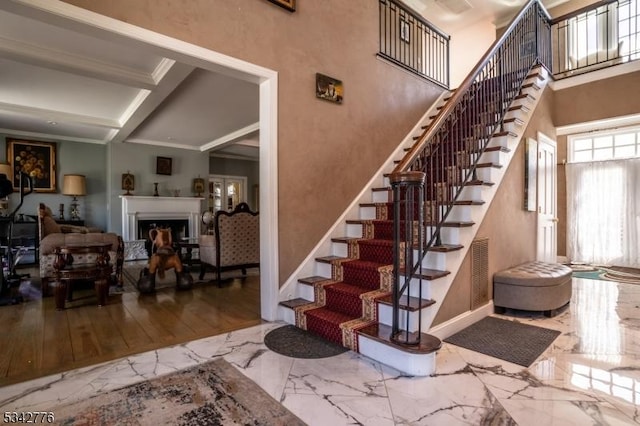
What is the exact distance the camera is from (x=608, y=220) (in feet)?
19.7

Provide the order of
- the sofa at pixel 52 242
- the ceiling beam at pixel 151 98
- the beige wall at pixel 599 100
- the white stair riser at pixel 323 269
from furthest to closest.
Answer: the beige wall at pixel 599 100
the sofa at pixel 52 242
the ceiling beam at pixel 151 98
the white stair riser at pixel 323 269

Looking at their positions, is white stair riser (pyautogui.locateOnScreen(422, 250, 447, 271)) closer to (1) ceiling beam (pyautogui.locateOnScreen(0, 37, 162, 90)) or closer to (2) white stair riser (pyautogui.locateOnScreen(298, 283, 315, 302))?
(2) white stair riser (pyautogui.locateOnScreen(298, 283, 315, 302))

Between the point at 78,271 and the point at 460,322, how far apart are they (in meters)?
3.72

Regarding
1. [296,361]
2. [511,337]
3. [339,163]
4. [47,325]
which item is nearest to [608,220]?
[511,337]

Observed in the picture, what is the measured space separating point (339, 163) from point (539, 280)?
7.23 ft

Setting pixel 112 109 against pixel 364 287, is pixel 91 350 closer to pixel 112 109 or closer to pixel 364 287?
pixel 364 287

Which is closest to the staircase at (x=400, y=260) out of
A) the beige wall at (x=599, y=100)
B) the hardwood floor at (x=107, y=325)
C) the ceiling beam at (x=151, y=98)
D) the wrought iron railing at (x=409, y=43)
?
the hardwood floor at (x=107, y=325)

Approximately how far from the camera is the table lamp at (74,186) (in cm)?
675

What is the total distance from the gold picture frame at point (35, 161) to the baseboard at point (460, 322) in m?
7.81

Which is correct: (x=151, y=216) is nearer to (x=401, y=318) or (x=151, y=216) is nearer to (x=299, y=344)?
(x=299, y=344)

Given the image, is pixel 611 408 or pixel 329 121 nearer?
pixel 611 408

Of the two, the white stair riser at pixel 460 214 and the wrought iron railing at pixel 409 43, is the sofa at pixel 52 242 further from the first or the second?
the wrought iron railing at pixel 409 43

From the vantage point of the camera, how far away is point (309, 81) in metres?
3.29

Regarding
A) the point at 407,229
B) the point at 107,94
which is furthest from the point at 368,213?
the point at 107,94
